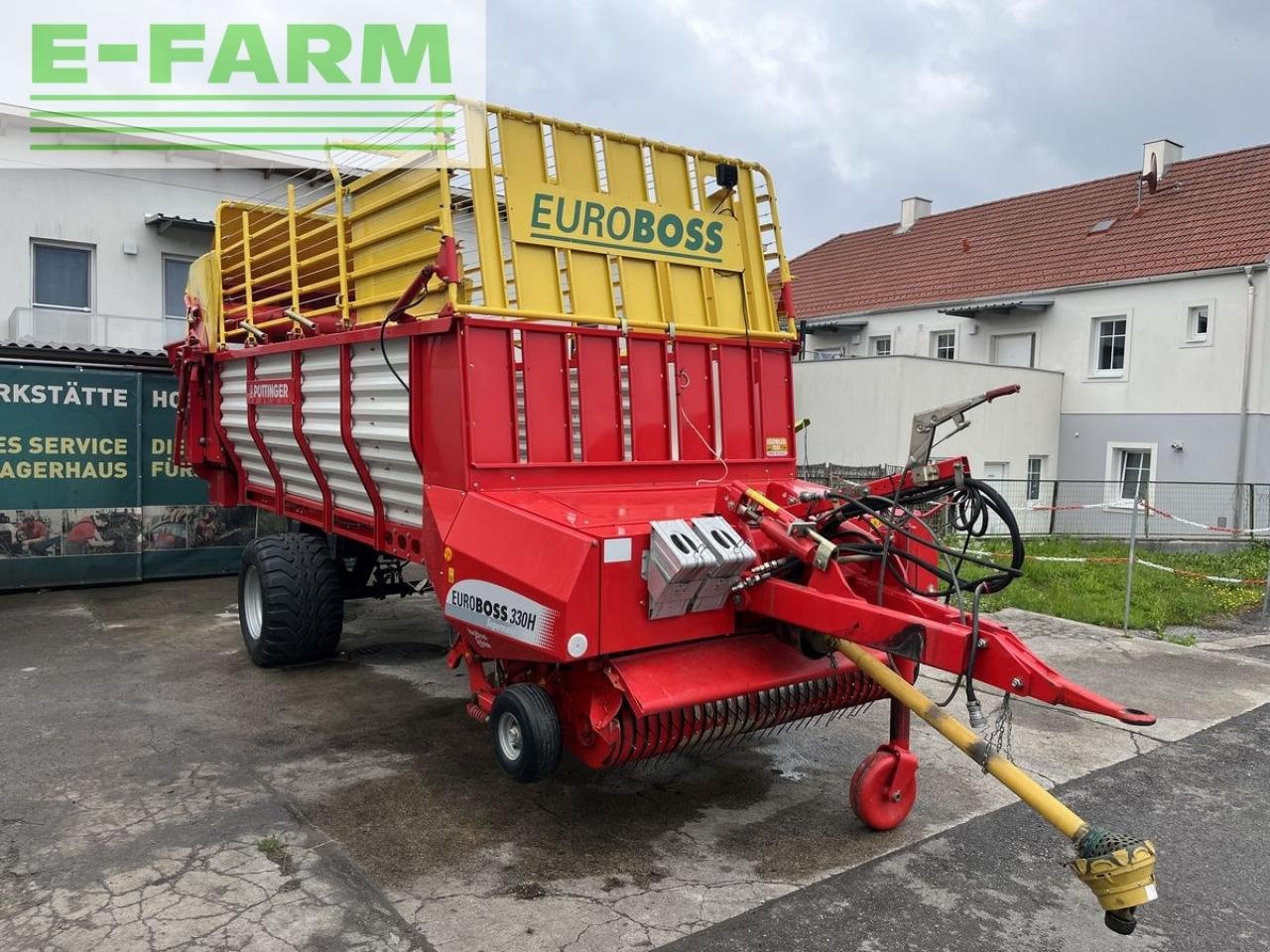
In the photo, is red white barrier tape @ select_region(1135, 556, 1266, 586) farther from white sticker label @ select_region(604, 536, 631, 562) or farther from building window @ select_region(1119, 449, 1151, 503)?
white sticker label @ select_region(604, 536, 631, 562)

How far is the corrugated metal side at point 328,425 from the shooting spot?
5.38 metres

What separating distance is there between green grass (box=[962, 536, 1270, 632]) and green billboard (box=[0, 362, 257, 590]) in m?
7.95

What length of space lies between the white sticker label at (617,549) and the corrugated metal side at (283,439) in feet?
10.1

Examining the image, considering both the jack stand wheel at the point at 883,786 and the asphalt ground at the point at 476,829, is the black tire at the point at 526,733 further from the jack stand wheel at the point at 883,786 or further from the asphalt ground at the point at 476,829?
the jack stand wheel at the point at 883,786

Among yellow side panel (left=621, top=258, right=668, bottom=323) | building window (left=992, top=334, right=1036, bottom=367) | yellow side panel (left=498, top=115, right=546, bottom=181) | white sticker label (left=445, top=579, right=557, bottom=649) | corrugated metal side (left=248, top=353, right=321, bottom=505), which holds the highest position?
building window (left=992, top=334, right=1036, bottom=367)

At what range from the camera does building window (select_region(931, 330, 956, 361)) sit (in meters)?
20.1

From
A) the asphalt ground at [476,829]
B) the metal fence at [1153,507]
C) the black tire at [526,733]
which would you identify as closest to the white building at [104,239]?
the asphalt ground at [476,829]

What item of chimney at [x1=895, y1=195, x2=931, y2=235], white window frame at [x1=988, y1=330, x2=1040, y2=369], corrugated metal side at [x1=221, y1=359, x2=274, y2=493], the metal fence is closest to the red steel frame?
corrugated metal side at [x1=221, y1=359, x2=274, y2=493]

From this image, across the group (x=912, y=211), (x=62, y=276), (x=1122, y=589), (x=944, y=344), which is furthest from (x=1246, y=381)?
(x=62, y=276)

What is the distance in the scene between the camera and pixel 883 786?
4113 millimetres

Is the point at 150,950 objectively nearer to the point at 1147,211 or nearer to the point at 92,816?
the point at 92,816

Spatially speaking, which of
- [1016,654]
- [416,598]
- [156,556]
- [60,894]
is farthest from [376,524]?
[156,556]

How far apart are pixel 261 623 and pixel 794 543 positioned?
162 inches

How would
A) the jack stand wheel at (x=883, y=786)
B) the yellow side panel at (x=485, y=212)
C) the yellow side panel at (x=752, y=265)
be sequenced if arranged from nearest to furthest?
the jack stand wheel at (x=883, y=786), the yellow side panel at (x=485, y=212), the yellow side panel at (x=752, y=265)
